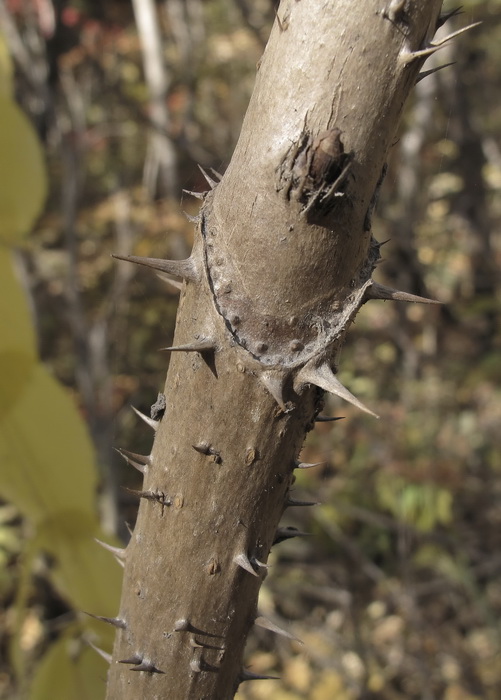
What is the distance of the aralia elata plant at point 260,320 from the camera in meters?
0.41

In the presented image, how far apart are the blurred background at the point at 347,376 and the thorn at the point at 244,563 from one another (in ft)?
1.93

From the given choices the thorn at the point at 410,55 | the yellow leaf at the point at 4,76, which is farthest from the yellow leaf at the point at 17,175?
the thorn at the point at 410,55

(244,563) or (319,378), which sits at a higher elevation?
(319,378)

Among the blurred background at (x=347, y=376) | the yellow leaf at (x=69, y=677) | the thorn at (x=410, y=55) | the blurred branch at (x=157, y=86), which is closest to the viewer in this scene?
the thorn at (x=410, y=55)

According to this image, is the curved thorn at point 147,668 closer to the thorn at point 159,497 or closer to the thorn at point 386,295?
the thorn at point 159,497

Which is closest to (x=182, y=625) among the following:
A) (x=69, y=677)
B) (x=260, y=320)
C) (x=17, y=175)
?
(x=260, y=320)

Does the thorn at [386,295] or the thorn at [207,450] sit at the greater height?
the thorn at [386,295]

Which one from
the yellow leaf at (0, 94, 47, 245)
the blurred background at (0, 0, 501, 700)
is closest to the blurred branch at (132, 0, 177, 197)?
the blurred background at (0, 0, 501, 700)

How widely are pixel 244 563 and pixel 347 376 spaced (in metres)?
2.40

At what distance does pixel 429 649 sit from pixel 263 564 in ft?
8.75

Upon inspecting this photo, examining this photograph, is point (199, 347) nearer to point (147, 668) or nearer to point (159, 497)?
point (159, 497)

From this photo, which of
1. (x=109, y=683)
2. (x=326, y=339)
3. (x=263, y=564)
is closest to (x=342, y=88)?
(x=326, y=339)

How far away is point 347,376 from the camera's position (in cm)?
288

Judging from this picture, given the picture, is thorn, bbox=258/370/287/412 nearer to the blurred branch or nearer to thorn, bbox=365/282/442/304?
thorn, bbox=365/282/442/304
